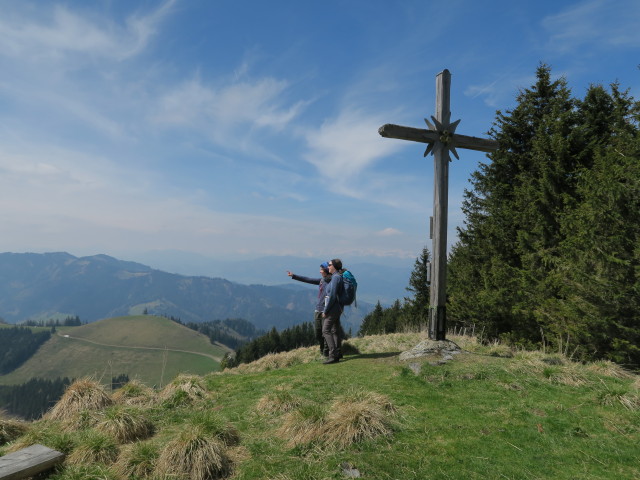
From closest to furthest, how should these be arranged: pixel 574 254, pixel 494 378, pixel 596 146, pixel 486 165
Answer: pixel 494 378 < pixel 574 254 < pixel 596 146 < pixel 486 165

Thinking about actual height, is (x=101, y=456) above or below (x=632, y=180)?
below

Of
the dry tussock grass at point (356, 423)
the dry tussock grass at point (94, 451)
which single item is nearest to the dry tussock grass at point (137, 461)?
the dry tussock grass at point (94, 451)

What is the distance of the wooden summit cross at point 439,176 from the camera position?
29.8ft

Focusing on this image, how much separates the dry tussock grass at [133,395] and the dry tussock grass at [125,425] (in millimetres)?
1576

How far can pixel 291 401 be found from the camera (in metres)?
6.36

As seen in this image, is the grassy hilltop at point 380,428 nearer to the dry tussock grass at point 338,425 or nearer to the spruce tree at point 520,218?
the dry tussock grass at point 338,425

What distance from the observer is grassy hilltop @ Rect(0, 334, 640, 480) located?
166 inches

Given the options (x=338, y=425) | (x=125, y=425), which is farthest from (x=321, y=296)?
(x=125, y=425)

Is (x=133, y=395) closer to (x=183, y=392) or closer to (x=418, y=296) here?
(x=183, y=392)

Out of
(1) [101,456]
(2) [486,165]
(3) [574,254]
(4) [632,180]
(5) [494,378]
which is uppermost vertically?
(2) [486,165]

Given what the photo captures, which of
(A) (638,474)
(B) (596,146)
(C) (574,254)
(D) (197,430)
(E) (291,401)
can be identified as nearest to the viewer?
(A) (638,474)

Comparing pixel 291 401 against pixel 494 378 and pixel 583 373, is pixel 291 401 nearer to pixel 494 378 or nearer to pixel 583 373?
pixel 494 378

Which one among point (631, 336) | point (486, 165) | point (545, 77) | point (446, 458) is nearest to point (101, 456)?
point (446, 458)

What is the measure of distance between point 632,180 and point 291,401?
1194 centimetres
